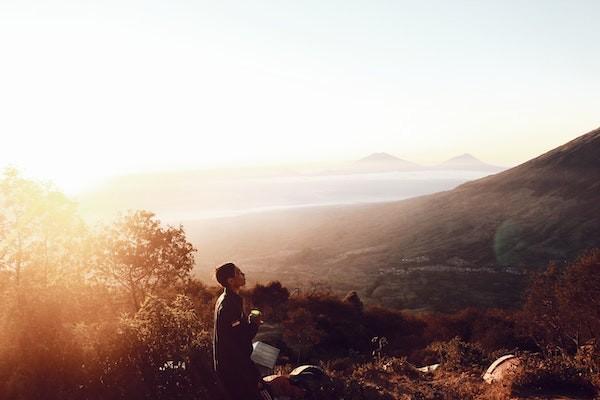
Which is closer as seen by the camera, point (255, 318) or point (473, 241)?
point (255, 318)

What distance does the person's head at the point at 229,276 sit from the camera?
Result: 6.09 meters

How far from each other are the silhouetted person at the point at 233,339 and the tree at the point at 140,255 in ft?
99.9

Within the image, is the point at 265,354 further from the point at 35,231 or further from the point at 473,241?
the point at 473,241

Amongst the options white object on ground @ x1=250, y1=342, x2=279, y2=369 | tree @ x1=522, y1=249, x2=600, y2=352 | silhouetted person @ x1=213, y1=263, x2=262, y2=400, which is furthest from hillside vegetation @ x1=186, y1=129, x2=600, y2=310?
silhouetted person @ x1=213, y1=263, x2=262, y2=400

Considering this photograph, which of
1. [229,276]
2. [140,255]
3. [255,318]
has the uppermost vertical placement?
[229,276]

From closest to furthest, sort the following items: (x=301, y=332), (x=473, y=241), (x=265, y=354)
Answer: (x=265, y=354) < (x=301, y=332) < (x=473, y=241)

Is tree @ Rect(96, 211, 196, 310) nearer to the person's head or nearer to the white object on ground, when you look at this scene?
the white object on ground

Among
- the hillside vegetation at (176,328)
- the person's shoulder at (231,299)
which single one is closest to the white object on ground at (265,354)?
the hillside vegetation at (176,328)

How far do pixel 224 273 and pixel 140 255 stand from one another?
31847 mm

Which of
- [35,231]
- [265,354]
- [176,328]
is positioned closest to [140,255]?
[35,231]

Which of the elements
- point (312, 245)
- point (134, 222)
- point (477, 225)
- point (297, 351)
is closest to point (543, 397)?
point (297, 351)

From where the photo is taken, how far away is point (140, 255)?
35.5 m

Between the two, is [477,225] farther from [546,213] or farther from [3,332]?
[3,332]

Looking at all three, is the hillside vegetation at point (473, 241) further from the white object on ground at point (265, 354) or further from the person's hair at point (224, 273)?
the person's hair at point (224, 273)
